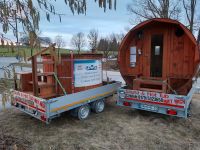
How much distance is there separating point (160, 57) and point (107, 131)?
3.12 m

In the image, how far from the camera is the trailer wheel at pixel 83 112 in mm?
5752

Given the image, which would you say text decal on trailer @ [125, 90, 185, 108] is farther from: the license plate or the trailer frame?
the license plate

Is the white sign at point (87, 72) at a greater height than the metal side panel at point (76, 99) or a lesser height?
greater

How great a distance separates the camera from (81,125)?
18.1 feet

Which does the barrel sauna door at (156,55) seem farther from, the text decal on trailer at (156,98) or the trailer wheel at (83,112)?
the trailer wheel at (83,112)

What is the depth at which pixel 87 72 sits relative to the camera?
6.08 m

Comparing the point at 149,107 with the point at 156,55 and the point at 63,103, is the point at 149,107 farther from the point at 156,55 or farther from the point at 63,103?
the point at 63,103

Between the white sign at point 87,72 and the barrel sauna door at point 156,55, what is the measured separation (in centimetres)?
181

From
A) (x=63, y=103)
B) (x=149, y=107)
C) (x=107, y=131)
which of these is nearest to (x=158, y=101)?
(x=149, y=107)

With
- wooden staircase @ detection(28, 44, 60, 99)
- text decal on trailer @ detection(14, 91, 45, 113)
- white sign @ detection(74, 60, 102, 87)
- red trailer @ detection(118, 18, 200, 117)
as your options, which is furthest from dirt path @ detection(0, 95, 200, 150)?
white sign @ detection(74, 60, 102, 87)

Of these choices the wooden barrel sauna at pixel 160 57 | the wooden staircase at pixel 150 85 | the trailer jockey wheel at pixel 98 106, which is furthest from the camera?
the trailer jockey wheel at pixel 98 106

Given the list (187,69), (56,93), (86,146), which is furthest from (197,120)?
(56,93)

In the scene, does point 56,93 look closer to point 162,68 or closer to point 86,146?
point 86,146

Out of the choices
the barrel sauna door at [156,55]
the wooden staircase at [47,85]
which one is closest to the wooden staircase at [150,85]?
the barrel sauna door at [156,55]
